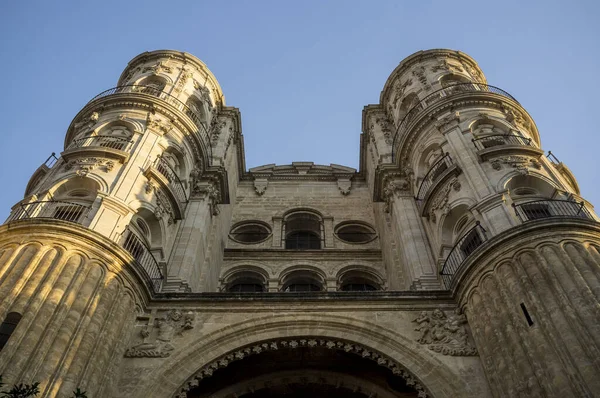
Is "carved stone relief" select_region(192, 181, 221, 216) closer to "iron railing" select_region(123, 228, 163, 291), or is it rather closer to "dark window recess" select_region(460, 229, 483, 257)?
"iron railing" select_region(123, 228, 163, 291)

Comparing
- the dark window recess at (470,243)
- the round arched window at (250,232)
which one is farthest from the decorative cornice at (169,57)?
the dark window recess at (470,243)

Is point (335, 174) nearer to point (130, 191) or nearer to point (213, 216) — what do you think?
point (213, 216)

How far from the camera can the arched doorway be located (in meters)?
15.5

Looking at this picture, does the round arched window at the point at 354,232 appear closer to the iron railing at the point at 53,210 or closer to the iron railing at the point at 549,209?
the iron railing at the point at 549,209

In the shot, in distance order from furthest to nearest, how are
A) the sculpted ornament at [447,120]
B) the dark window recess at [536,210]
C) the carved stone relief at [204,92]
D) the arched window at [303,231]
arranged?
1. the carved stone relief at [204,92]
2. the arched window at [303,231]
3. the sculpted ornament at [447,120]
4. the dark window recess at [536,210]

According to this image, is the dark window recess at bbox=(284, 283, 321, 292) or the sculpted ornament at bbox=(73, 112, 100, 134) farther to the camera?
the sculpted ornament at bbox=(73, 112, 100, 134)

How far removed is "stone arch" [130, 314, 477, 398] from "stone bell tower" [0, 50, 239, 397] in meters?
1.28

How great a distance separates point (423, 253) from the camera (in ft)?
64.5

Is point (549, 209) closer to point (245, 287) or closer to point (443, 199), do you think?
point (443, 199)

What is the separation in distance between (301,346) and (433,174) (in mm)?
8850

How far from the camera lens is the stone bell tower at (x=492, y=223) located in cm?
1286

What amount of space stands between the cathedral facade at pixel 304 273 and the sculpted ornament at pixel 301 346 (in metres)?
0.03

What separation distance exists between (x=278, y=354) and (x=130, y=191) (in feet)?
21.8

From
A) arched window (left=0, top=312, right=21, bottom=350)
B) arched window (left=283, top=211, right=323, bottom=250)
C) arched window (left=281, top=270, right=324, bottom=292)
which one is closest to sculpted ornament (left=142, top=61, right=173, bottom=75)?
arched window (left=283, top=211, right=323, bottom=250)
